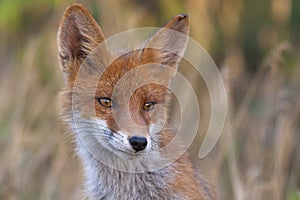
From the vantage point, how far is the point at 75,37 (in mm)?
6473

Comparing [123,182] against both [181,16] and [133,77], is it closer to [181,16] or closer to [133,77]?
[133,77]

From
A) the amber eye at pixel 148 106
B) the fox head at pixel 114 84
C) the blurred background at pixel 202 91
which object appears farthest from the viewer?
the blurred background at pixel 202 91

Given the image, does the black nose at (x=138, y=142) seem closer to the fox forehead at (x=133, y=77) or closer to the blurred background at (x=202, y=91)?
the fox forehead at (x=133, y=77)

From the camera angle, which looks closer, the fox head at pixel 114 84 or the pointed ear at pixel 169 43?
Answer: the fox head at pixel 114 84

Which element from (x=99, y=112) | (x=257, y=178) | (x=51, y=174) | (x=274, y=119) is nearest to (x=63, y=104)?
(x=99, y=112)

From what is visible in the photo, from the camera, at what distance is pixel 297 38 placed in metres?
11.3

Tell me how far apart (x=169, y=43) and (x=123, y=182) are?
1177 millimetres

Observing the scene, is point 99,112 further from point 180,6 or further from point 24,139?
point 180,6

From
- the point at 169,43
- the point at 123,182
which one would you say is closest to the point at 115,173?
the point at 123,182

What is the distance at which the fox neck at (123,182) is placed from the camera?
6.36 m

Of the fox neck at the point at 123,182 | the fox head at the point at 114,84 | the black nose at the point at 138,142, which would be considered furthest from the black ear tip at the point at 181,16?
the fox neck at the point at 123,182

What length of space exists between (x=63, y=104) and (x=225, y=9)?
15.4 ft

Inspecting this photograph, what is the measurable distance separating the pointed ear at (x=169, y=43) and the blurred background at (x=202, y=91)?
1220 mm

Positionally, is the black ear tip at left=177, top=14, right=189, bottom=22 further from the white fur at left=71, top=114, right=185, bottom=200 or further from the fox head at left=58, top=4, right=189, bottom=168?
the white fur at left=71, top=114, right=185, bottom=200
